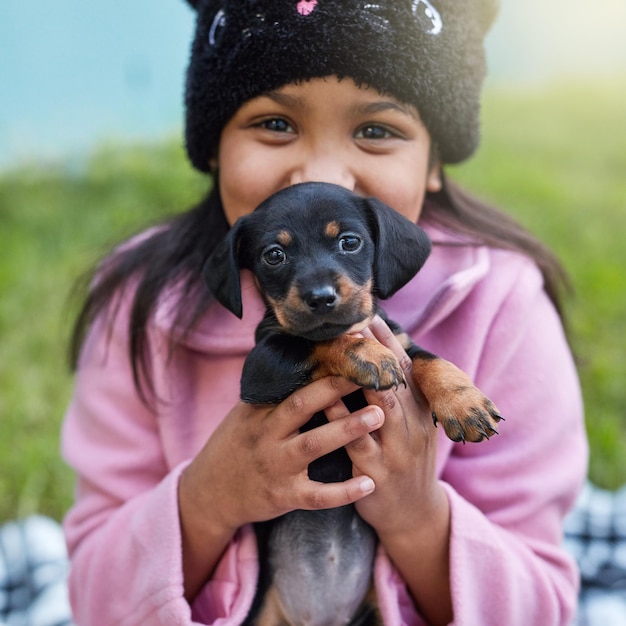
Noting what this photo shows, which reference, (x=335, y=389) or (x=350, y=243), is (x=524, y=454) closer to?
(x=335, y=389)

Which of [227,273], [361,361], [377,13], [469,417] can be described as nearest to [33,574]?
[227,273]

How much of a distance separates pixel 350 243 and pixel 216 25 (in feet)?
2.82

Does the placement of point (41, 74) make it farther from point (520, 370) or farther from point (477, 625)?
point (477, 625)

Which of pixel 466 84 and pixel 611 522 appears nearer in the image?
pixel 466 84

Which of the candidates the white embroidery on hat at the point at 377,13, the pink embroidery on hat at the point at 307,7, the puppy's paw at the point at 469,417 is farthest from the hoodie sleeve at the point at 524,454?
the pink embroidery on hat at the point at 307,7

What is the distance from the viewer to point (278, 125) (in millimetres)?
2367

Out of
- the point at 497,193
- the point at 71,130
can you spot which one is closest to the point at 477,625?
the point at 497,193

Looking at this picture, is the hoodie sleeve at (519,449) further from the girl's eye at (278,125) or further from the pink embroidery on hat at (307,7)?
the pink embroidery on hat at (307,7)

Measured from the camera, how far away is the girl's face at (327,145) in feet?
7.47

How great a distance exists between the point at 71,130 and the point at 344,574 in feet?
18.2

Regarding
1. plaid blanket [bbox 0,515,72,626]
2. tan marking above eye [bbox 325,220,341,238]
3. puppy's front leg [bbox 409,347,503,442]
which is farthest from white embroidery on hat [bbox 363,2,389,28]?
plaid blanket [bbox 0,515,72,626]

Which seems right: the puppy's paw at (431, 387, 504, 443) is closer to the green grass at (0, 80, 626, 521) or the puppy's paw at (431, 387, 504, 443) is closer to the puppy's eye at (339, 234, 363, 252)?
the puppy's eye at (339, 234, 363, 252)

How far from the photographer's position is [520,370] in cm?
259

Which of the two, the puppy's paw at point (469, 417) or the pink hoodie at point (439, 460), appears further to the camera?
the pink hoodie at point (439, 460)
